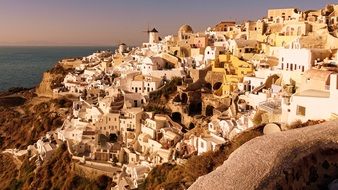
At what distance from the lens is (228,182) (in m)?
6.36

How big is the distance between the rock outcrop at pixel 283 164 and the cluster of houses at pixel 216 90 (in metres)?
4.22

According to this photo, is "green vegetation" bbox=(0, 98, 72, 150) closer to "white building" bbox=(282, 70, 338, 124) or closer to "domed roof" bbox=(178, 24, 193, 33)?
"domed roof" bbox=(178, 24, 193, 33)

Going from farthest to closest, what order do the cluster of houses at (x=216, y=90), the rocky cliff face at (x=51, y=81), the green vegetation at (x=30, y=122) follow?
1. the rocky cliff face at (x=51, y=81)
2. the green vegetation at (x=30, y=122)
3. the cluster of houses at (x=216, y=90)

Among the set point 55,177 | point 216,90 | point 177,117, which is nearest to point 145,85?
point 177,117

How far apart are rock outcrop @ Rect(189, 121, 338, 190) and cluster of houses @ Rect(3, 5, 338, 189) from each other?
4216mm

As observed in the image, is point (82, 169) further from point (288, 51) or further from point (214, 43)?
point (214, 43)

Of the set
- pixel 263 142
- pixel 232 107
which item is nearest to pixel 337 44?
pixel 232 107

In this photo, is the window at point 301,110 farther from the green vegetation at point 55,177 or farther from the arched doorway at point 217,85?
the arched doorway at point 217,85

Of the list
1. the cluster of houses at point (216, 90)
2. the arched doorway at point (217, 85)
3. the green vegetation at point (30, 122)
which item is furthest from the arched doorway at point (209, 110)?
the green vegetation at point (30, 122)

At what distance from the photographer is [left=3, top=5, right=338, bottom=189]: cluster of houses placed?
1564 cm

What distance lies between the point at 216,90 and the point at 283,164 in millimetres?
17673

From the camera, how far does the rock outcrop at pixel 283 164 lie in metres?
6.48

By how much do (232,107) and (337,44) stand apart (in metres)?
7.01

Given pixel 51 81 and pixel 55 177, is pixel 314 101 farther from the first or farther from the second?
pixel 51 81
